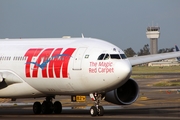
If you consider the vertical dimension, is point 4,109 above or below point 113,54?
below

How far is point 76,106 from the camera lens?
128 ft


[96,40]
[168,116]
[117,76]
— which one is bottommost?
[168,116]

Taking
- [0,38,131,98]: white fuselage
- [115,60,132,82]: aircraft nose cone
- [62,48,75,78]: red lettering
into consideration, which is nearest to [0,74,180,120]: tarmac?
[0,38,131,98]: white fuselage

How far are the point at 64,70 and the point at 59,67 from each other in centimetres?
37


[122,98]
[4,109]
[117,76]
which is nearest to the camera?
[117,76]

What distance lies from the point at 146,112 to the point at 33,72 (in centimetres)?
652

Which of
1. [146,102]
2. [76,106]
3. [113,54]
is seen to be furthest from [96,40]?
[146,102]

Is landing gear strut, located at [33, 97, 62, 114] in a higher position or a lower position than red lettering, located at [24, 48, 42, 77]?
lower

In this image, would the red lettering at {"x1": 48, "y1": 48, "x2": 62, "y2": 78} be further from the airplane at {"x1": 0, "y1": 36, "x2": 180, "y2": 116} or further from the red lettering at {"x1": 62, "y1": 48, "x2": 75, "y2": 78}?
the red lettering at {"x1": 62, "y1": 48, "x2": 75, "y2": 78}

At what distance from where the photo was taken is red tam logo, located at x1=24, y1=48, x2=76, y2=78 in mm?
29625

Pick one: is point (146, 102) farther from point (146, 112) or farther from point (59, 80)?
point (59, 80)

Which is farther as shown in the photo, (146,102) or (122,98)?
(146,102)

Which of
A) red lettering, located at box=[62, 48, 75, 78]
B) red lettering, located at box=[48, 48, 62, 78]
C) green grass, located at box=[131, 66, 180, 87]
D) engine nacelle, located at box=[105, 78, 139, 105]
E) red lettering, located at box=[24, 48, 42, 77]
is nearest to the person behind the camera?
red lettering, located at box=[62, 48, 75, 78]

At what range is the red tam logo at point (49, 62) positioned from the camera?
97.2 ft
